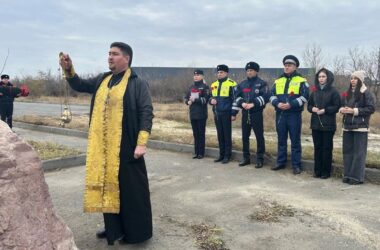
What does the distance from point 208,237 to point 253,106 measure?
13.5 ft

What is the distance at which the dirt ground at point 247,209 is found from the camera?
484 centimetres

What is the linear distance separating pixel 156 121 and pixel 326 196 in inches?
438

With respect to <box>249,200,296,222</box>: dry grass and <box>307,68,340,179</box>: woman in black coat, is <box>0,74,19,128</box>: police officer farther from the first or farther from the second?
<box>249,200,296,222</box>: dry grass

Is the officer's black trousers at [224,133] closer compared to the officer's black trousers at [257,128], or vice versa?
the officer's black trousers at [257,128]

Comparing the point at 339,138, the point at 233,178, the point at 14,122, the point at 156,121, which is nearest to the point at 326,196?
the point at 233,178

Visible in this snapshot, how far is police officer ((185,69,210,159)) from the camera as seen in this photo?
31.9 ft

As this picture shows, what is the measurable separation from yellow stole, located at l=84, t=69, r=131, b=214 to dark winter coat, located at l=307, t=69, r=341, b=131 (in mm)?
4202

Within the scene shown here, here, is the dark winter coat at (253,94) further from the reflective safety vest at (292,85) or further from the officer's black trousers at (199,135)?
the officer's black trousers at (199,135)

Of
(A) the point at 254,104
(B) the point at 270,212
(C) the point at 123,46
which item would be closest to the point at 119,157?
(C) the point at 123,46

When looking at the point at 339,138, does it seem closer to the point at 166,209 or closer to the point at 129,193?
the point at 166,209

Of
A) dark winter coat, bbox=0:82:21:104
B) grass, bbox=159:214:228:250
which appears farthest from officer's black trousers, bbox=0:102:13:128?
grass, bbox=159:214:228:250

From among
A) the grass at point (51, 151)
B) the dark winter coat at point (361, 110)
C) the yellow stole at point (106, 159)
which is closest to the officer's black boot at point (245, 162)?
the dark winter coat at point (361, 110)

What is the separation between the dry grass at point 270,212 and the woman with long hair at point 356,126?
1.88m

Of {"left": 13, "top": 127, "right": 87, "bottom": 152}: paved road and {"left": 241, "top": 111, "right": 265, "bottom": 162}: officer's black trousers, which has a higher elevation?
Answer: {"left": 241, "top": 111, "right": 265, "bottom": 162}: officer's black trousers
